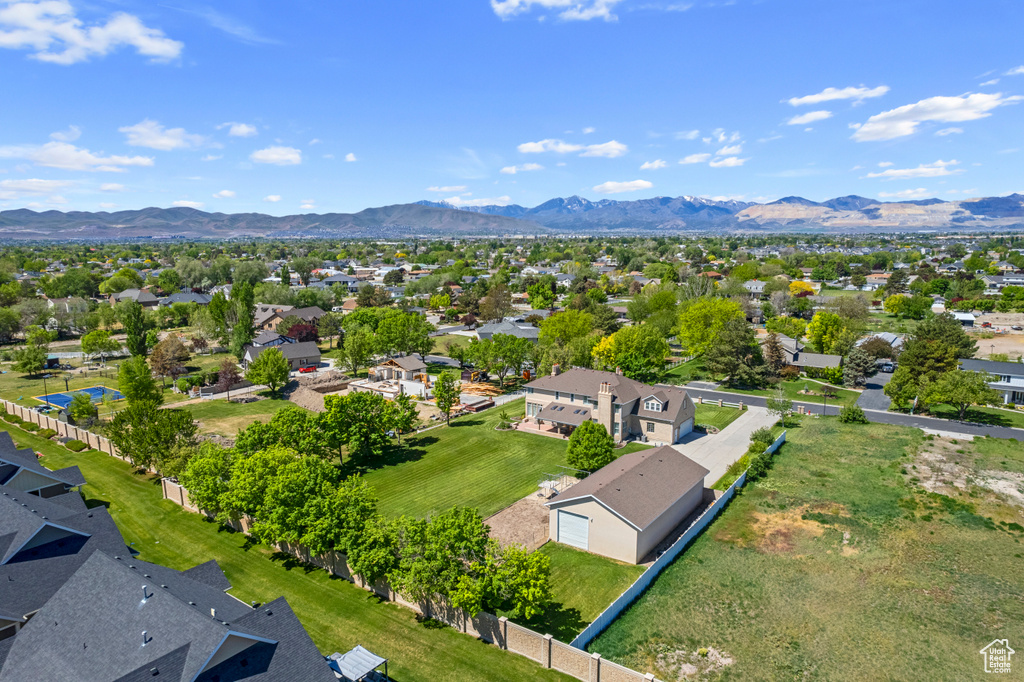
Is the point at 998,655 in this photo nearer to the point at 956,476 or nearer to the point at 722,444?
the point at 956,476

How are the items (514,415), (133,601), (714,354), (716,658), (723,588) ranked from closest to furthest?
(133,601), (716,658), (723,588), (514,415), (714,354)

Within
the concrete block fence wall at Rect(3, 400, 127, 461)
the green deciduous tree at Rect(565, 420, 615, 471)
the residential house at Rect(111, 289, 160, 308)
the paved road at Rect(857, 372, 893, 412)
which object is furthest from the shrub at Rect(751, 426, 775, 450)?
the residential house at Rect(111, 289, 160, 308)

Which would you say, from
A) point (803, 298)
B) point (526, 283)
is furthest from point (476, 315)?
point (803, 298)

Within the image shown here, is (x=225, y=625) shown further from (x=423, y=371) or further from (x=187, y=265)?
(x=187, y=265)

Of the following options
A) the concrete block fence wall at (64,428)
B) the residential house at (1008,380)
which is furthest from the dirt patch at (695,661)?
the residential house at (1008,380)

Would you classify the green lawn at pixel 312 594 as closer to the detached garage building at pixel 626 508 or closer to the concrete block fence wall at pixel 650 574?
the concrete block fence wall at pixel 650 574

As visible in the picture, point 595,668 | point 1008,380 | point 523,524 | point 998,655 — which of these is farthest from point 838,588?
point 1008,380

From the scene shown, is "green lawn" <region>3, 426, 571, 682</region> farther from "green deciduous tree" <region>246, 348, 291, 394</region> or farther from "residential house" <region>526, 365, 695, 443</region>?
"residential house" <region>526, 365, 695, 443</region>

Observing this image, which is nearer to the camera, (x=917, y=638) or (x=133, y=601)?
(x=133, y=601)
